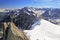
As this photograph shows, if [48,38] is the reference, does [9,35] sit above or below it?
above

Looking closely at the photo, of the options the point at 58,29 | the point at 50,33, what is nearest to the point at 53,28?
the point at 58,29

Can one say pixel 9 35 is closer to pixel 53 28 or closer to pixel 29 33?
pixel 29 33

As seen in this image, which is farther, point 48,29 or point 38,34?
point 48,29

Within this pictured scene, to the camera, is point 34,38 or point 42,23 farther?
point 42,23

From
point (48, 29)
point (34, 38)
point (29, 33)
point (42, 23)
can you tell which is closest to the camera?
point (34, 38)

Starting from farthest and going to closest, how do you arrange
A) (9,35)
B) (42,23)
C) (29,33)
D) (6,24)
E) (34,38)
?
1. (42,23)
2. (29,33)
3. (34,38)
4. (6,24)
5. (9,35)

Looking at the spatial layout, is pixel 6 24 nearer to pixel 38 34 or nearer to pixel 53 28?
pixel 38 34

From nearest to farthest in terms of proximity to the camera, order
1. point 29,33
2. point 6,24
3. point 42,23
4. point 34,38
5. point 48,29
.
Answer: point 6,24 → point 34,38 → point 29,33 → point 48,29 → point 42,23

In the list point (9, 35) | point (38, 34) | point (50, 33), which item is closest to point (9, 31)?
point (9, 35)

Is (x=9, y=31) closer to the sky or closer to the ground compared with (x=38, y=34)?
closer to the sky
